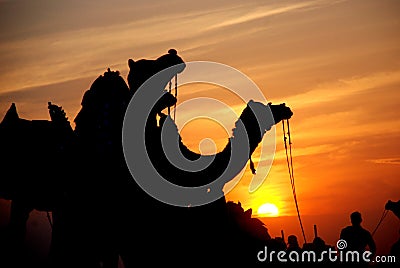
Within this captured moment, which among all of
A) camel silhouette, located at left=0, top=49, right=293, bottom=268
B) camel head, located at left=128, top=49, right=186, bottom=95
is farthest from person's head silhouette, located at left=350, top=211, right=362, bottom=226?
camel head, located at left=128, top=49, right=186, bottom=95

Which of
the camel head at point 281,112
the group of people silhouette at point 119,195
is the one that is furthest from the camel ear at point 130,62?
the camel head at point 281,112

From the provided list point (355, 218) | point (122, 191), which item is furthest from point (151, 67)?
point (355, 218)

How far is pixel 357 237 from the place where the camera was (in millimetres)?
16688

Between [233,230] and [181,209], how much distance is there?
1.17m

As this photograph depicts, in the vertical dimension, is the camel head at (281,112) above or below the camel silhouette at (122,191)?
above

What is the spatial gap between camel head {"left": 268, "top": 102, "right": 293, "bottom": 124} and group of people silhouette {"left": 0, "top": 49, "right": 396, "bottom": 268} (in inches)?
0.8

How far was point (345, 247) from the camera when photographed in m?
16.9

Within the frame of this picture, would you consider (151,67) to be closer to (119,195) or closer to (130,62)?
(130,62)

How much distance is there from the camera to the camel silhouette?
17.4 metres

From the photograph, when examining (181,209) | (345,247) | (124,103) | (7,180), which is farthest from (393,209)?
(7,180)

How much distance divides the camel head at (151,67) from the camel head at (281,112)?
2299 millimetres

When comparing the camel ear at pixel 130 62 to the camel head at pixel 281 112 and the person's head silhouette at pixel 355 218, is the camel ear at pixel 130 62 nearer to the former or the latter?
the camel head at pixel 281 112

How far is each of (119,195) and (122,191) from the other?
11cm

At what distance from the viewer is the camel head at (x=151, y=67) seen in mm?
18406
